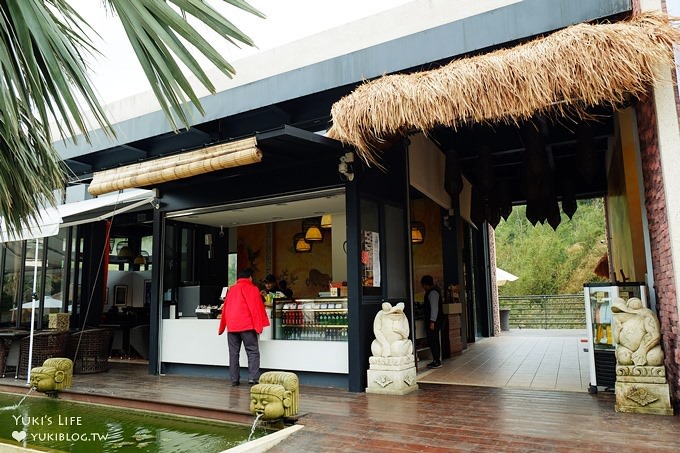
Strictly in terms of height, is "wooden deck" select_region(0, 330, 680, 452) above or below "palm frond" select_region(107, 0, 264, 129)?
below

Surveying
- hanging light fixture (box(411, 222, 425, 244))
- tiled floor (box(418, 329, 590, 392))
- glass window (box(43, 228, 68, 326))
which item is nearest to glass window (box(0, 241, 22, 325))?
glass window (box(43, 228, 68, 326))

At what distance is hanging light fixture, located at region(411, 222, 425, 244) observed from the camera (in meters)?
9.90

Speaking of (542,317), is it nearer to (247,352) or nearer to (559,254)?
(559,254)

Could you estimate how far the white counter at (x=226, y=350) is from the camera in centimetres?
604

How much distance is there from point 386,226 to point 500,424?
9.40ft

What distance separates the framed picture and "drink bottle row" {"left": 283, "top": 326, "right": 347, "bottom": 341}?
21.5 ft

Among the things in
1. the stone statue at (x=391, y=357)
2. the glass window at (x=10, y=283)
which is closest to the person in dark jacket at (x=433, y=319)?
the stone statue at (x=391, y=357)

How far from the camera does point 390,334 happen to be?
5.59 meters

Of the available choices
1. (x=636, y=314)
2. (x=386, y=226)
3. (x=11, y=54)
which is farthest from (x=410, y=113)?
(x=11, y=54)

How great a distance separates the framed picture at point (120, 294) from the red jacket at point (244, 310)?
639 cm

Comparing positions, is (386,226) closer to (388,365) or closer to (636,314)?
(388,365)

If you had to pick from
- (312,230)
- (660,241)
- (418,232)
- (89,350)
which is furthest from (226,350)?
(660,241)

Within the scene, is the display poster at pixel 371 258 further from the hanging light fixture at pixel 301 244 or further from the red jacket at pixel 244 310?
the hanging light fixture at pixel 301 244

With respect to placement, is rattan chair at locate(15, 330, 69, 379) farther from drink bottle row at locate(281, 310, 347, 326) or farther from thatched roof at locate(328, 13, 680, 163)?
thatched roof at locate(328, 13, 680, 163)
